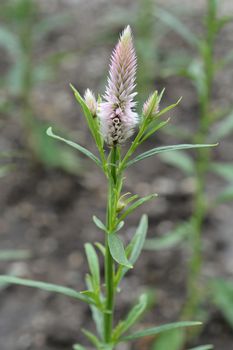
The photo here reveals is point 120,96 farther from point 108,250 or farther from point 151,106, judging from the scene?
point 108,250

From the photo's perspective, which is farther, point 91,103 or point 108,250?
A: point 108,250

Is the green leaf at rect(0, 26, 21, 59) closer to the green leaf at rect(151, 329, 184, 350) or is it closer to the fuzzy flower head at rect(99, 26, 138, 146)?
the green leaf at rect(151, 329, 184, 350)

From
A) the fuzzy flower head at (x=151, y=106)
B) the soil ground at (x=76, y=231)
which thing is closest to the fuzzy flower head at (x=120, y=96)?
the fuzzy flower head at (x=151, y=106)

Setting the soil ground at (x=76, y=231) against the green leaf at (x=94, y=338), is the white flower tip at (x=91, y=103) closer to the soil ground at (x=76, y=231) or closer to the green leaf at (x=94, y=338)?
the green leaf at (x=94, y=338)

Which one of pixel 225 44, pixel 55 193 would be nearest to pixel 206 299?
pixel 55 193

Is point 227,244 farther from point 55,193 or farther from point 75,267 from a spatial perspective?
point 55,193

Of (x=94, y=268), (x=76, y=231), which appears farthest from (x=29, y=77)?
(x=94, y=268)
